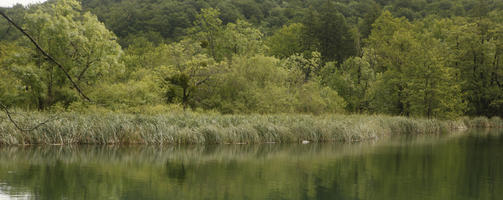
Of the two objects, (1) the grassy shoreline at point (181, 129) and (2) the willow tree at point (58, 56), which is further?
(2) the willow tree at point (58, 56)

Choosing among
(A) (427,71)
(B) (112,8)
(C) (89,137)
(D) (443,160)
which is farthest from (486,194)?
(B) (112,8)

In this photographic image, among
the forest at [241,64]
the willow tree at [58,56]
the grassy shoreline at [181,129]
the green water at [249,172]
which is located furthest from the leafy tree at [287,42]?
the green water at [249,172]

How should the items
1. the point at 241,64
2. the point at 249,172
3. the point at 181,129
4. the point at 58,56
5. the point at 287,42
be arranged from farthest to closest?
the point at 287,42, the point at 241,64, the point at 58,56, the point at 181,129, the point at 249,172

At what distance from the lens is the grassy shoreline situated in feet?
67.4

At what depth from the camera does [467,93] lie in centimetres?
4416

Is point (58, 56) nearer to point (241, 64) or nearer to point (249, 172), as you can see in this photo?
point (241, 64)

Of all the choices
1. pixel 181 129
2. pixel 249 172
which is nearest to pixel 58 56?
pixel 181 129

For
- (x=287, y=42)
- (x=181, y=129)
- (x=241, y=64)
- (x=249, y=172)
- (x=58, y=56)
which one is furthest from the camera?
(x=287, y=42)

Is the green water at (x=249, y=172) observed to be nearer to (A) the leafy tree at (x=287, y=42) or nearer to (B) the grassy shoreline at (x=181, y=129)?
(B) the grassy shoreline at (x=181, y=129)

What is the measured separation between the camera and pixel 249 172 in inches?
632

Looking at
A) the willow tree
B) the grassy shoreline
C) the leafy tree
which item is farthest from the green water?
the leafy tree

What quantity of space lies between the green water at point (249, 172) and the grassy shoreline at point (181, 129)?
731mm

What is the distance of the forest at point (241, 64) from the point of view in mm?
27531

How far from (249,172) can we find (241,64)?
20477 millimetres
